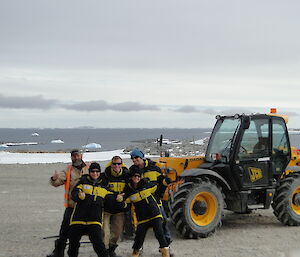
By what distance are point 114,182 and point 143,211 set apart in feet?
2.05

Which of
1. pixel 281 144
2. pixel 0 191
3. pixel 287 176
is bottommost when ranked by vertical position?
pixel 0 191

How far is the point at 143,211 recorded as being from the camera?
23.1ft

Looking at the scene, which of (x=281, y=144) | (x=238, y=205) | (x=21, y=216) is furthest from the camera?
(x=21, y=216)

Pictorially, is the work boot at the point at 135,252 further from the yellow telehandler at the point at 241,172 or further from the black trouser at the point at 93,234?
the yellow telehandler at the point at 241,172

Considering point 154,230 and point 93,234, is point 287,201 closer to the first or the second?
point 154,230

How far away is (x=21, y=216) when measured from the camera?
10.8m

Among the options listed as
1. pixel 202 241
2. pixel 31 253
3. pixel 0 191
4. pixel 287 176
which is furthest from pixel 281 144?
pixel 0 191

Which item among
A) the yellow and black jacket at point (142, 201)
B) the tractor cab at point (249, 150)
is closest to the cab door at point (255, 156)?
the tractor cab at point (249, 150)

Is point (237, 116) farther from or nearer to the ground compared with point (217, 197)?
farther from the ground

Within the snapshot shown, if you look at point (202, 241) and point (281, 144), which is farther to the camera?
point (281, 144)

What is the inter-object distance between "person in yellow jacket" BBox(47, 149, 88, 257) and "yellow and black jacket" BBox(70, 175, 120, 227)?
2.06 ft

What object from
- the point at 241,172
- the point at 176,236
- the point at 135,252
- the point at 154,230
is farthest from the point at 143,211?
the point at 241,172

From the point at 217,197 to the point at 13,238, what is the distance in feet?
12.8

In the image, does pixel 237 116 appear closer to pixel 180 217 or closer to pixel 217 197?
pixel 217 197
